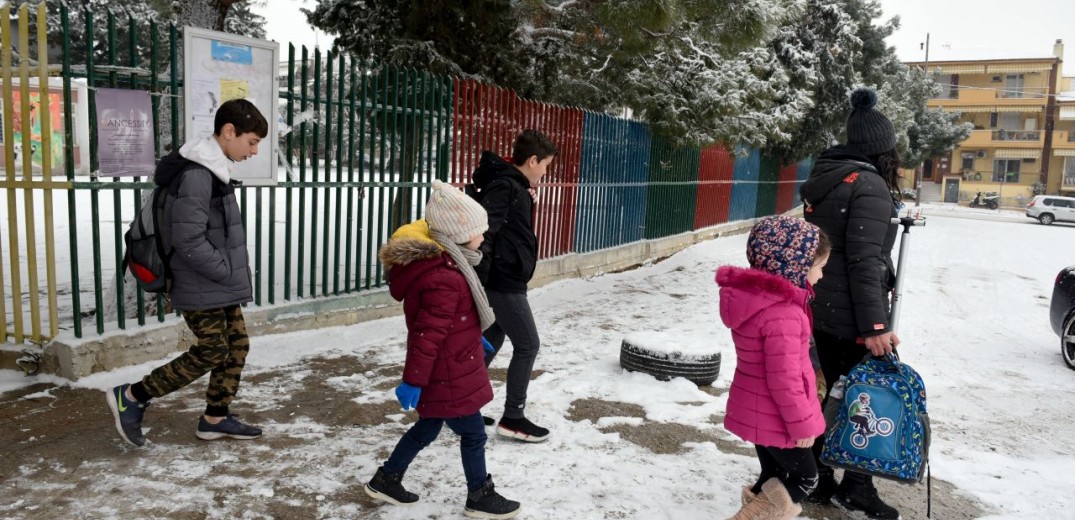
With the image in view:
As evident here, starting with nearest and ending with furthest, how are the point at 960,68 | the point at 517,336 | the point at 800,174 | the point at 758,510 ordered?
the point at 758,510
the point at 517,336
the point at 800,174
the point at 960,68

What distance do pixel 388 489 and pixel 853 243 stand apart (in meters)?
2.27

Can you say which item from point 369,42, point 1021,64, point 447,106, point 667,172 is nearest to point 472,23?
point 369,42

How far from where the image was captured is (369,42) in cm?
984

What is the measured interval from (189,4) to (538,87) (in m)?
5.19

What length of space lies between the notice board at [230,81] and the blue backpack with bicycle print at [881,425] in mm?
4110

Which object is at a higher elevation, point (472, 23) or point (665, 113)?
point (472, 23)

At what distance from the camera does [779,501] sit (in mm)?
2992

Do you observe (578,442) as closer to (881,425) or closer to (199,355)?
(881,425)

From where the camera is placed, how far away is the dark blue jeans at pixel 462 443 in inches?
121

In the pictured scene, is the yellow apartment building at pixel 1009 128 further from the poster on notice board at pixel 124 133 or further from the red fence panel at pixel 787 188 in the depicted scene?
the poster on notice board at pixel 124 133

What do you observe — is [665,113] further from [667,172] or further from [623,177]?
[667,172]

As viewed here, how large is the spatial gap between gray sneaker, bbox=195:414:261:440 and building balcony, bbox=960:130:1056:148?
5791 centimetres

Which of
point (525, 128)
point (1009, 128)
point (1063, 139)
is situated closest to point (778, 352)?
point (525, 128)

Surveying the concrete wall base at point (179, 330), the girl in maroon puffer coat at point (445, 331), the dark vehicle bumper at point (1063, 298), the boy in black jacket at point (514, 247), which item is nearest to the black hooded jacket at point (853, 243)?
the boy in black jacket at point (514, 247)
